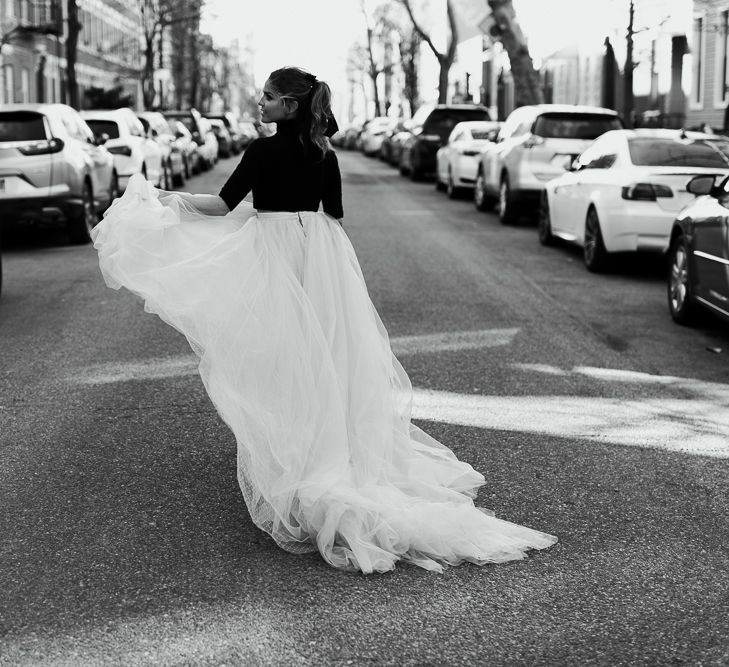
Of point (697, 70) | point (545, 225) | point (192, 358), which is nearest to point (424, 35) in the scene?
point (697, 70)

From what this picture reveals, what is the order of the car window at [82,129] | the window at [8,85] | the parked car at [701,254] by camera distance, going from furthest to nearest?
1. the window at [8,85]
2. the car window at [82,129]
3. the parked car at [701,254]

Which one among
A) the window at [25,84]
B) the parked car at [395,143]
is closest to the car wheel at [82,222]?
the parked car at [395,143]

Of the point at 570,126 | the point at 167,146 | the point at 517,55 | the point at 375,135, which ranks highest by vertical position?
the point at 517,55

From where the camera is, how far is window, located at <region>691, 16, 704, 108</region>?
3431 centimetres

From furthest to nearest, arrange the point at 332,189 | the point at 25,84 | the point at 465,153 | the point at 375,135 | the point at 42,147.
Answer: the point at 375,135 → the point at 25,84 → the point at 465,153 → the point at 42,147 → the point at 332,189

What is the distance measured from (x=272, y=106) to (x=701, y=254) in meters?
5.27

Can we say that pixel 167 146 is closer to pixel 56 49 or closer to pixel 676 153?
pixel 676 153

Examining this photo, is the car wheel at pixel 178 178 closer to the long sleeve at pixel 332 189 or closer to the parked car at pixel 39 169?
the parked car at pixel 39 169

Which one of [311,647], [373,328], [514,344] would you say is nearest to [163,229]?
[373,328]

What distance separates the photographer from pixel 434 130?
2920 centimetres

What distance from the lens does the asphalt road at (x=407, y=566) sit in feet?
12.2

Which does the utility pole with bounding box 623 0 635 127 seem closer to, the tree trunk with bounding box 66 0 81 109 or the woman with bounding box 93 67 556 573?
the tree trunk with bounding box 66 0 81 109

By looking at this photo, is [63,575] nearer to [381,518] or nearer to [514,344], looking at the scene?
[381,518]

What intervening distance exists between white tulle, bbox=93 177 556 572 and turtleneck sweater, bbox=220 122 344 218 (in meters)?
0.07
